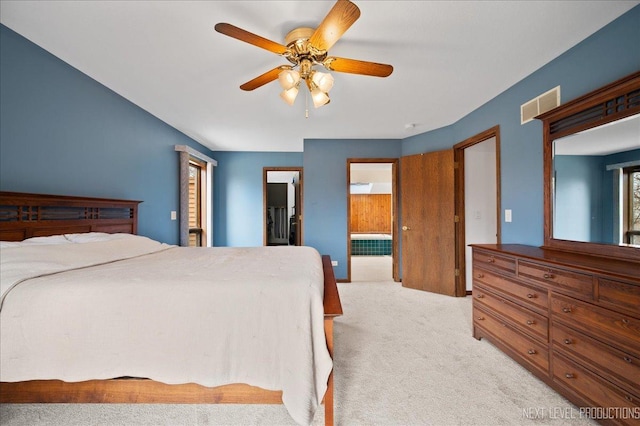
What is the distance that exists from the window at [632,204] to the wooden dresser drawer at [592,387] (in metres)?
0.85

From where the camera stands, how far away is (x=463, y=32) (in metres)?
1.73

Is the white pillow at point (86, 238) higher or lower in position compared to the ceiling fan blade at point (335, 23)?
lower

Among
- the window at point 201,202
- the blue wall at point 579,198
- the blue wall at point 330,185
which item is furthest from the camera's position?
the window at point 201,202

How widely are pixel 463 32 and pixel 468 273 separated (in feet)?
9.98

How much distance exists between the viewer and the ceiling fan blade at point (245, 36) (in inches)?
53.0

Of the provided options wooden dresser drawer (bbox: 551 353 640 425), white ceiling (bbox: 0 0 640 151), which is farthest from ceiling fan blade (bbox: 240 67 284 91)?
wooden dresser drawer (bbox: 551 353 640 425)

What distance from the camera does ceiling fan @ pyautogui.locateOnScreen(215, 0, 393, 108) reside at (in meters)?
1.39

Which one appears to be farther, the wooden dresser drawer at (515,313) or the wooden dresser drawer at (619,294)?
the wooden dresser drawer at (515,313)

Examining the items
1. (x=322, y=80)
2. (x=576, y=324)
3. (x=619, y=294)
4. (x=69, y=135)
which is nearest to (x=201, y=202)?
(x=69, y=135)

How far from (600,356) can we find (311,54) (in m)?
2.41

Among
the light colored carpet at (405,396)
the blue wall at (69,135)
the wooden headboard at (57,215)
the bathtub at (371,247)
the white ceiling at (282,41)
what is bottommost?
the light colored carpet at (405,396)

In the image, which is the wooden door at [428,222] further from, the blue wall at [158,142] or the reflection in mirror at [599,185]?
the reflection in mirror at [599,185]

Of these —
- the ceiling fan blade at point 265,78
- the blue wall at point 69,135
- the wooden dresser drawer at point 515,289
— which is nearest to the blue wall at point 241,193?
the blue wall at point 69,135

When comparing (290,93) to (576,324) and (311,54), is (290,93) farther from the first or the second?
(576,324)
